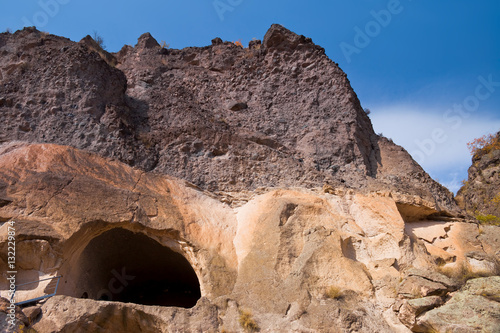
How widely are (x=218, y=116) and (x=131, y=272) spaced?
4.88m

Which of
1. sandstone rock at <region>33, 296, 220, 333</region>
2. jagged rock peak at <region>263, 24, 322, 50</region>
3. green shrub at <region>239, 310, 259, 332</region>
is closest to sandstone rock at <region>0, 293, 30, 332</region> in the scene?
sandstone rock at <region>33, 296, 220, 333</region>

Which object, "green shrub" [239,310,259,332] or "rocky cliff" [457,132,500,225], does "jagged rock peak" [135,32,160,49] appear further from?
"rocky cliff" [457,132,500,225]

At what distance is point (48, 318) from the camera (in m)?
6.28

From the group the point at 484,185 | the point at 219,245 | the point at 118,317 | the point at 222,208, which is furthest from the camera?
the point at 484,185

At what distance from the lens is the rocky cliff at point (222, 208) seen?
6.84 meters

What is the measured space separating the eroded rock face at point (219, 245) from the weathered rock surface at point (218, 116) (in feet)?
2.08

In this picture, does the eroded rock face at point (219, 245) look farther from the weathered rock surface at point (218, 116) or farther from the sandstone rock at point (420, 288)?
the weathered rock surface at point (218, 116)

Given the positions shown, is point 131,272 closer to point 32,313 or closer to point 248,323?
point 32,313

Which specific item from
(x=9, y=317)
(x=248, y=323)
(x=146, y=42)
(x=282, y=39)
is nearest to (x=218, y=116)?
(x=282, y=39)

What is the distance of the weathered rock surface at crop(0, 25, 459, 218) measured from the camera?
9.72 meters

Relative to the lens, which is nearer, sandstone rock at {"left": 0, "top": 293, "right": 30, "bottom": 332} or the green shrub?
sandstone rock at {"left": 0, "top": 293, "right": 30, "bottom": 332}

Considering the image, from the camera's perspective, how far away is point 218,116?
1245 cm

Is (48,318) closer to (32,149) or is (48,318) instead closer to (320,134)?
(32,149)

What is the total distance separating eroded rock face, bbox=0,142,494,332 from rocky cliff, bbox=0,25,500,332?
0.03 meters
